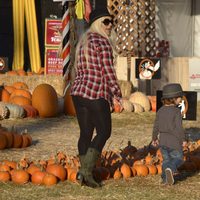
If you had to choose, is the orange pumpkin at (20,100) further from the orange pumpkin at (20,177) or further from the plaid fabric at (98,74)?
the plaid fabric at (98,74)

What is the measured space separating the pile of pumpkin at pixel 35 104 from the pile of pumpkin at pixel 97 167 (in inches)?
191

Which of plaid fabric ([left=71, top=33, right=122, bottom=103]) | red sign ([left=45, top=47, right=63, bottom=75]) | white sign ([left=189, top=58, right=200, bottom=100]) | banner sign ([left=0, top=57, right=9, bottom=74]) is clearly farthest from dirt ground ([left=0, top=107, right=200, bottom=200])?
banner sign ([left=0, top=57, right=9, bottom=74])

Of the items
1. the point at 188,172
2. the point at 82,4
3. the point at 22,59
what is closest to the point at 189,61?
the point at 82,4

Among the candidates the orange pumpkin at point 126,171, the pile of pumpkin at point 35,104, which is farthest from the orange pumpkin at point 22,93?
the orange pumpkin at point 126,171

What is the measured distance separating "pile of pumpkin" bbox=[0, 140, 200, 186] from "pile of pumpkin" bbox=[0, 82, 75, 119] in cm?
484

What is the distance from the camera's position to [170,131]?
8.64m

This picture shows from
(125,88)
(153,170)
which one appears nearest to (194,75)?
(125,88)

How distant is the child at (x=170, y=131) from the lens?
28.3 ft

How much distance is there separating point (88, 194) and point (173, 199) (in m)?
0.82

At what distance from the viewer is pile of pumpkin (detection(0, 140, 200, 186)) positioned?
8.61 metres

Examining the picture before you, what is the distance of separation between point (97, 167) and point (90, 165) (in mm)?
656

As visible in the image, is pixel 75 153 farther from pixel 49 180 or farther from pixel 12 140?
pixel 49 180

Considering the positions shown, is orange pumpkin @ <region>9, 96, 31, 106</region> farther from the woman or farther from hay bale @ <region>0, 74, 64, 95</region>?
the woman

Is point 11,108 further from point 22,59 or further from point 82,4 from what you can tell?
point 22,59
